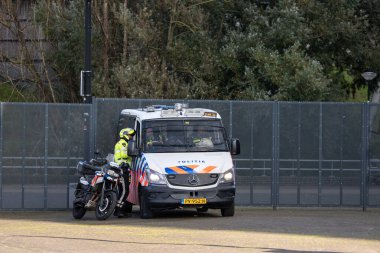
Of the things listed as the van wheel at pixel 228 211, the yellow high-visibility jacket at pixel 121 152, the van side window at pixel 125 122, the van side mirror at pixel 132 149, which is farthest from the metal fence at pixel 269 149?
the van wheel at pixel 228 211

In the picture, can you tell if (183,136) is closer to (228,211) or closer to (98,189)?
(228,211)

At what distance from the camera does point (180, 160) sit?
19.9m

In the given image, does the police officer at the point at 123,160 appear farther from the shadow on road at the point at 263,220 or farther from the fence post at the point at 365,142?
the fence post at the point at 365,142

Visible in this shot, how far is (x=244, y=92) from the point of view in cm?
2994

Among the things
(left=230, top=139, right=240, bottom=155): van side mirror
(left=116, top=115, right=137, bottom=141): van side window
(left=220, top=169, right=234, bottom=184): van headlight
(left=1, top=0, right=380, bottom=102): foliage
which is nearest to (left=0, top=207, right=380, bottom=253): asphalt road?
(left=220, top=169, right=234, bottom=184): van headlight

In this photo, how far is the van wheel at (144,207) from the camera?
1980 centimetres

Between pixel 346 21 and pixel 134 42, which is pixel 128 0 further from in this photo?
pixel 346 21

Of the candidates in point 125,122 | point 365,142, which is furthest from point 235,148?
point 365,142

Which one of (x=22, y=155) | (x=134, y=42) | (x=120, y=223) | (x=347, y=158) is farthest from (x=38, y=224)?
(x=134, y=42)

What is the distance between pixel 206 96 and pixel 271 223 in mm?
11721

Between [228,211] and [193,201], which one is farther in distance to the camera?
[228,211]

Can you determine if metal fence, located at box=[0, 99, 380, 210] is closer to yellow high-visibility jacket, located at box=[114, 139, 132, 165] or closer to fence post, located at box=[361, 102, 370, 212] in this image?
fence post, located at box=[361, 102, 370, 212]

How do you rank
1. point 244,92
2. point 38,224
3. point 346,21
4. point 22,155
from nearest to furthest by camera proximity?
point 38,224, point 22,155, point 244,92, point 346,21

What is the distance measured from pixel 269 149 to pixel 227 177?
316 cm
